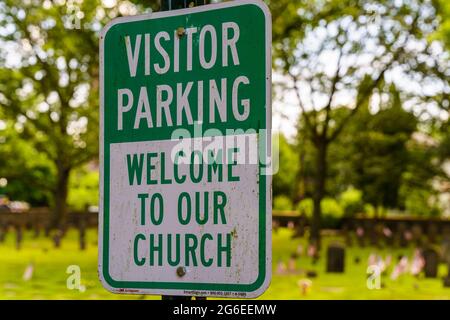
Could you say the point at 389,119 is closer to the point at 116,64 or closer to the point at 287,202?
the point at 287,202

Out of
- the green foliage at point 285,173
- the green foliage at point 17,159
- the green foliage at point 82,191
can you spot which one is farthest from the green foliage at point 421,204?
the green foliage at point 82,191

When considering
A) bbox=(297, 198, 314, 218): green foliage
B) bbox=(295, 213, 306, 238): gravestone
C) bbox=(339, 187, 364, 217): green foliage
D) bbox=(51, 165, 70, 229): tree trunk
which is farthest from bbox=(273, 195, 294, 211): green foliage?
bbox=(51, 165, 70, 229): tree trunk

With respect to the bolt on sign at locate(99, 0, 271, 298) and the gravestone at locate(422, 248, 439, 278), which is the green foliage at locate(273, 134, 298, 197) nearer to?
the gravestone at locate(422, 248, 439, 278)

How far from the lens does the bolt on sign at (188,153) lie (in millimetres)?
1741

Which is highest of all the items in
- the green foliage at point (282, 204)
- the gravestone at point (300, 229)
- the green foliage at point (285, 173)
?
the green foliage at point (285, 173)

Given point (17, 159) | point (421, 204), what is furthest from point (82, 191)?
point (421, 204)

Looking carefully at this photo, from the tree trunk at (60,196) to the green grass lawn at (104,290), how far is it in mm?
7199

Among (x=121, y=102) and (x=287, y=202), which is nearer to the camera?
(x=121, y=102)

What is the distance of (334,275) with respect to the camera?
620 inches

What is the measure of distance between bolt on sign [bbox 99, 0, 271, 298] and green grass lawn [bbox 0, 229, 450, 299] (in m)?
8.99

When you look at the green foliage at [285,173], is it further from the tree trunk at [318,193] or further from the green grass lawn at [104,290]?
the green grass lawn at [104,290]

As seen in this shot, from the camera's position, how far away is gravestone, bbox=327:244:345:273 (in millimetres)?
16016

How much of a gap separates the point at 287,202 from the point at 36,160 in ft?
48.0

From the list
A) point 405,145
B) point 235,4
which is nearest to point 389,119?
point 405,145
